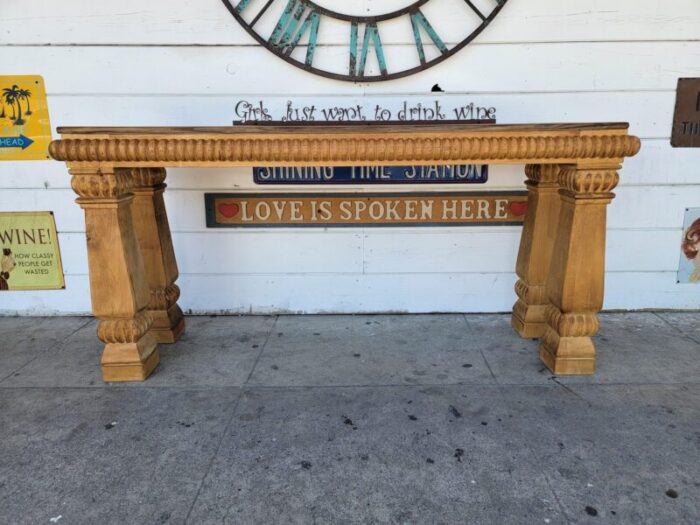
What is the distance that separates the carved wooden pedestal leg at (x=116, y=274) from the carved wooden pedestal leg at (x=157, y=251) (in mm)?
Result: 282

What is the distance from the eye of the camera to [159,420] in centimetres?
208

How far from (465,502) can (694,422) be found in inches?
41.8

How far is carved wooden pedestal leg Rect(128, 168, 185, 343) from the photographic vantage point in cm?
265

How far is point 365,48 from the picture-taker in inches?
114

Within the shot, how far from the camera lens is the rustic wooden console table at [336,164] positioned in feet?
6.97

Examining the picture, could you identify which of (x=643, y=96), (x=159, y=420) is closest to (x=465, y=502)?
(x=159, y=420)

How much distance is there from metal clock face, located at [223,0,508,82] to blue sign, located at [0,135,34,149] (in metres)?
1.41

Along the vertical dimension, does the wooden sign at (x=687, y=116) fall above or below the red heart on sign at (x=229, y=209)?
above

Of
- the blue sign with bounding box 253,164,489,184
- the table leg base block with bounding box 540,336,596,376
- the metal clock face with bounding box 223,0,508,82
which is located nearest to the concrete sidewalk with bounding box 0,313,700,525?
the table leg base block with bounding box 540,336,596,376

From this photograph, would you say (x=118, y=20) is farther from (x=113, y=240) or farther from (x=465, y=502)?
(x=465, y=502)

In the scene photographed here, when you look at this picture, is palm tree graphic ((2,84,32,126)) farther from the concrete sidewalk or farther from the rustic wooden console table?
the concrete sidewalk

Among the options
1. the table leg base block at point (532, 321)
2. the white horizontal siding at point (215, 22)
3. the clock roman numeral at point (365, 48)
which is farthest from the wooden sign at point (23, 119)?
the table leg base block at point (532, 321)

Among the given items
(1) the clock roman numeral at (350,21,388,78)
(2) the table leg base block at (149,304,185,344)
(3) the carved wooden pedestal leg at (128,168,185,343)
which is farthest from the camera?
(1) the clock roman numeral at (350,21,388,78)

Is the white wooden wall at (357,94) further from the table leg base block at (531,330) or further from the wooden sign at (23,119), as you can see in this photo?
the table leg base block at (531,330)
